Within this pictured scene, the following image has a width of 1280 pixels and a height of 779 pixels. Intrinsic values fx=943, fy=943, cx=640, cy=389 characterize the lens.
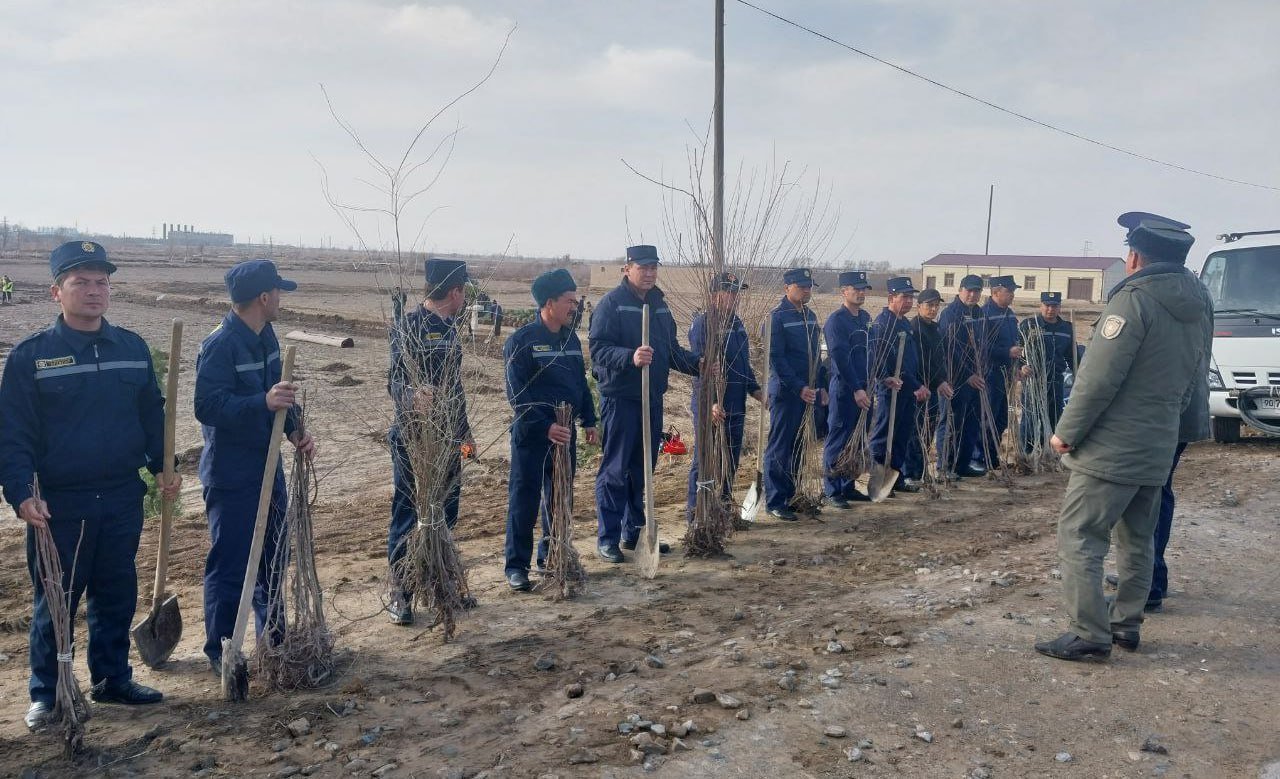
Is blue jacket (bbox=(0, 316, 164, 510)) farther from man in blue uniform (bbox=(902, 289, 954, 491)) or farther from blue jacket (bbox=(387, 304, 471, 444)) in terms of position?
man in blue uniform (bbox=(902, 289, 954, 491))

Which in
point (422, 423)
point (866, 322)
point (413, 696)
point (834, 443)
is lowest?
point (413, 696)

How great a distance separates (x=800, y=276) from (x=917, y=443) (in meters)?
2.23

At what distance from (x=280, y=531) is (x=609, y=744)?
183cm

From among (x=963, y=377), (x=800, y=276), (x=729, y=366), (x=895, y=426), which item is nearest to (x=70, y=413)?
(x=729, y=366)

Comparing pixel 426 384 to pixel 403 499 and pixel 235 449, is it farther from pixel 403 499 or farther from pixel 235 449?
pixel 235 449

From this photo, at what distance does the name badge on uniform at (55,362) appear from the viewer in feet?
12.1

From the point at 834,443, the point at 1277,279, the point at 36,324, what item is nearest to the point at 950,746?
the point at 834,443

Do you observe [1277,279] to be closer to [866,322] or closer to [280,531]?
[866,322]

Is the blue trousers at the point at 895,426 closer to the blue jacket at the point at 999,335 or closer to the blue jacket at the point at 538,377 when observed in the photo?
the blue jacket at the point at 999,335

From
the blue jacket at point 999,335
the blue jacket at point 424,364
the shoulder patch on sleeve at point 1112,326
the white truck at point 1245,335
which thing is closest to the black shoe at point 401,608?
the blue jacket at point 424,364

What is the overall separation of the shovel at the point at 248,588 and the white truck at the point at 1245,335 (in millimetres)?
9658

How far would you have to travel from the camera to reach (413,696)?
3965 mm

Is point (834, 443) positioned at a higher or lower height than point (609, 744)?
higher

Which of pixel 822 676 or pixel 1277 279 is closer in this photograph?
pixel 822 676
